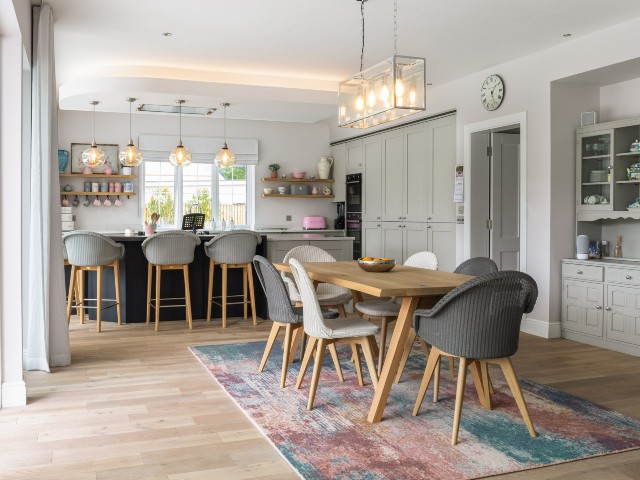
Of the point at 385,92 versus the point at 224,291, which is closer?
the point at 385,92

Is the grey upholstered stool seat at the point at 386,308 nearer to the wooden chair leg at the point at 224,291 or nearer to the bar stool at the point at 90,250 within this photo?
the wooden chair leg at the point at 224,291

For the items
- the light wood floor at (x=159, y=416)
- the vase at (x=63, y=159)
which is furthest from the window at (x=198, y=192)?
the light wood floor at (x=159, y=416)

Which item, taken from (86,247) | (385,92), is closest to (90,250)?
(86,247)

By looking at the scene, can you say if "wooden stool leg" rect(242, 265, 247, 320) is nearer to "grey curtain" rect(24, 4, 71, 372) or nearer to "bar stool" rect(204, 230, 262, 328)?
"bar stool" rect(204, 230, 262, 328)

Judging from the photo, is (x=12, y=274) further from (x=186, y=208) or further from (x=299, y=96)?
(x=186, y=208)

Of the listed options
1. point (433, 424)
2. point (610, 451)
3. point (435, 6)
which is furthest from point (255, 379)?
Result: point (435, 6)

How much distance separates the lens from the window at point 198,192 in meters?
9.23

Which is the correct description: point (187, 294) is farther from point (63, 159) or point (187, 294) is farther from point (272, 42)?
point (63, 159)

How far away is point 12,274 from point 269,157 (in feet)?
20.8

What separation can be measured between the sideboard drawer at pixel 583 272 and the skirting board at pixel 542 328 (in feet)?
1.59

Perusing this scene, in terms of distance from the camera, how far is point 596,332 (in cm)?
550

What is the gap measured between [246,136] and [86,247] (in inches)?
170

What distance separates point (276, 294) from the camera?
13.3 ft

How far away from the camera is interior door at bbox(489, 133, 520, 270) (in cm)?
688
